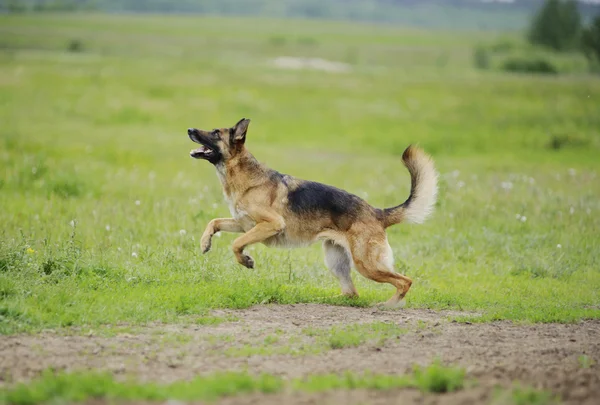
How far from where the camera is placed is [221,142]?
32.8ft

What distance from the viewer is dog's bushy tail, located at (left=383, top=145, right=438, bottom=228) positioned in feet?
32.8

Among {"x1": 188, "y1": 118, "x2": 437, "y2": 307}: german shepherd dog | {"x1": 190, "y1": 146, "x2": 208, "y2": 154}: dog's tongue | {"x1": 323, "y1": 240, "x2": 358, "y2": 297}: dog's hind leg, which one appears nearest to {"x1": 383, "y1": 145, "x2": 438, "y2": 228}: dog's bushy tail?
{"x1": 188, "y1": 118, "x2": 437, "y2": 307}: german shepherd dog

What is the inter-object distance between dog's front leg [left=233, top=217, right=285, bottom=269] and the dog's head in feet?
3.52

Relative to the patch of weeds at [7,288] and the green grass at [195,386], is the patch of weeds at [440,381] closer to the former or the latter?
the green grass at [195,386]

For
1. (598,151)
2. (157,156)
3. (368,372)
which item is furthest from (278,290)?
(598,151)

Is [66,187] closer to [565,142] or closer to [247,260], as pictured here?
[247,260]

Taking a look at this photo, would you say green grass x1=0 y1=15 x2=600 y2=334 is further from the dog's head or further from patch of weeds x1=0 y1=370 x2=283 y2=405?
patch of weeds x1=0 y1=370 x2=283 y2=405

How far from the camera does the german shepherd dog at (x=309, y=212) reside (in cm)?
962

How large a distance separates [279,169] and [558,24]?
291 feet

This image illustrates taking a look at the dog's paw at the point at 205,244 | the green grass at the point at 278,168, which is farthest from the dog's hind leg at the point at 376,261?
the dog's paw at the point at 205,244

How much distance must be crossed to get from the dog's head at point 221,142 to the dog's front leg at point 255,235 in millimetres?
1074

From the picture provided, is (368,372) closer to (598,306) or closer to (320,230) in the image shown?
(320,230)

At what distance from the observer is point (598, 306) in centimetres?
1013

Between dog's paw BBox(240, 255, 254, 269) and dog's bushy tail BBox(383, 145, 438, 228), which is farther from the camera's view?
dog's bushy tail BBox(383, 145, 438, 228)
